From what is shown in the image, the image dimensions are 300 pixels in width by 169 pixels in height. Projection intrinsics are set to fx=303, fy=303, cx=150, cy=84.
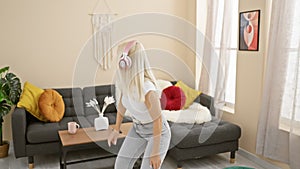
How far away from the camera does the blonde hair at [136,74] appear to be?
1.77m

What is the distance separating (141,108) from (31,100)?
2135 millimetres

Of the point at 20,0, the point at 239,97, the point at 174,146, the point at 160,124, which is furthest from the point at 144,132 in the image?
the point at 20,0

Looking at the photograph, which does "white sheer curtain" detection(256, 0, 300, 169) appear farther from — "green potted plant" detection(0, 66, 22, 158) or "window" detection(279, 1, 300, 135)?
"green potted plant" detection(0, 66, 22, 158)

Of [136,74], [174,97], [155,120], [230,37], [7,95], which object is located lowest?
[174,97]

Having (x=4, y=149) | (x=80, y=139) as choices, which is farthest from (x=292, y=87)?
(x=4, y=149)

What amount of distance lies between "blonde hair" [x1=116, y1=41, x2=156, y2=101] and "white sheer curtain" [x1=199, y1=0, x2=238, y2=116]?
2.28 m

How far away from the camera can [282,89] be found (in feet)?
9.46

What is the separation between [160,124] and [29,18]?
281 centimetres

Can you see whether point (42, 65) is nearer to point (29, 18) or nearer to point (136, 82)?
point (29, 18)

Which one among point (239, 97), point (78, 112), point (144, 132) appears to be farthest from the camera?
point (78, 112)

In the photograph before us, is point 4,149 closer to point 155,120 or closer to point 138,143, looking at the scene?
point 138,143

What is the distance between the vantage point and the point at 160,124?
5.98 feet

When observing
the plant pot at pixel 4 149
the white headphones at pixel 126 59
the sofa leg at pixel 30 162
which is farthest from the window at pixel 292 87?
the plant pot at pixel 4 149

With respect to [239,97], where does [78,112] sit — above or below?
below
